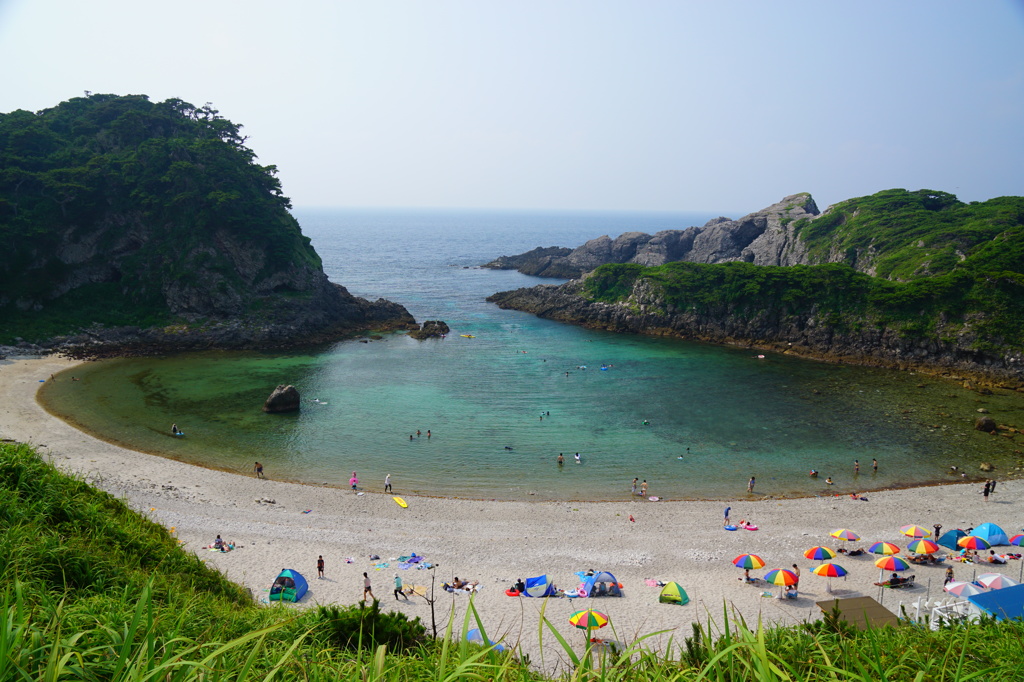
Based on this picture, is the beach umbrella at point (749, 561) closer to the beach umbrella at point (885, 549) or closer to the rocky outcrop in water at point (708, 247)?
the beach umbrella at point (885, 549)

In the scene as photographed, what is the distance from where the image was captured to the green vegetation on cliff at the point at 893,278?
2087 inches

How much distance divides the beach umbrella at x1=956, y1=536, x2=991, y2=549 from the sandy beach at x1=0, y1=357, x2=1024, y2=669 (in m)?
1.24

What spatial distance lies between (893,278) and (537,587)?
6248 centimetres

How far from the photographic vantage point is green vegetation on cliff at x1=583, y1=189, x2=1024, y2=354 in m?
53.0

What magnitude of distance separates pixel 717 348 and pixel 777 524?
37.1m

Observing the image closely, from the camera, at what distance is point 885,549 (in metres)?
22.4

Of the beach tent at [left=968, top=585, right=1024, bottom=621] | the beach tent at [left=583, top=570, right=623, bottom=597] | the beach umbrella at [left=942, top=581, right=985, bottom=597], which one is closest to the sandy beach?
the beach tent at [left=583, top=570, right=623, bottom=597]

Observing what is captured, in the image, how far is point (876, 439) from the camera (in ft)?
123

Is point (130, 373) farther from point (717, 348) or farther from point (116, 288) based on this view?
point (717, 348)

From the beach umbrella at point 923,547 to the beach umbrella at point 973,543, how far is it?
1816 mm

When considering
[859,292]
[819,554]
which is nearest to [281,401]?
[819,554]

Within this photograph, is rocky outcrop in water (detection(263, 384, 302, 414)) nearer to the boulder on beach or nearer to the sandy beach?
the sandy beach

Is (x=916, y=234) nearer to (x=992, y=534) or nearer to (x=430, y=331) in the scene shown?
(x=992, y=534)

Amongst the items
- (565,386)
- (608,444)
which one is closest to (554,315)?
(565,386)
